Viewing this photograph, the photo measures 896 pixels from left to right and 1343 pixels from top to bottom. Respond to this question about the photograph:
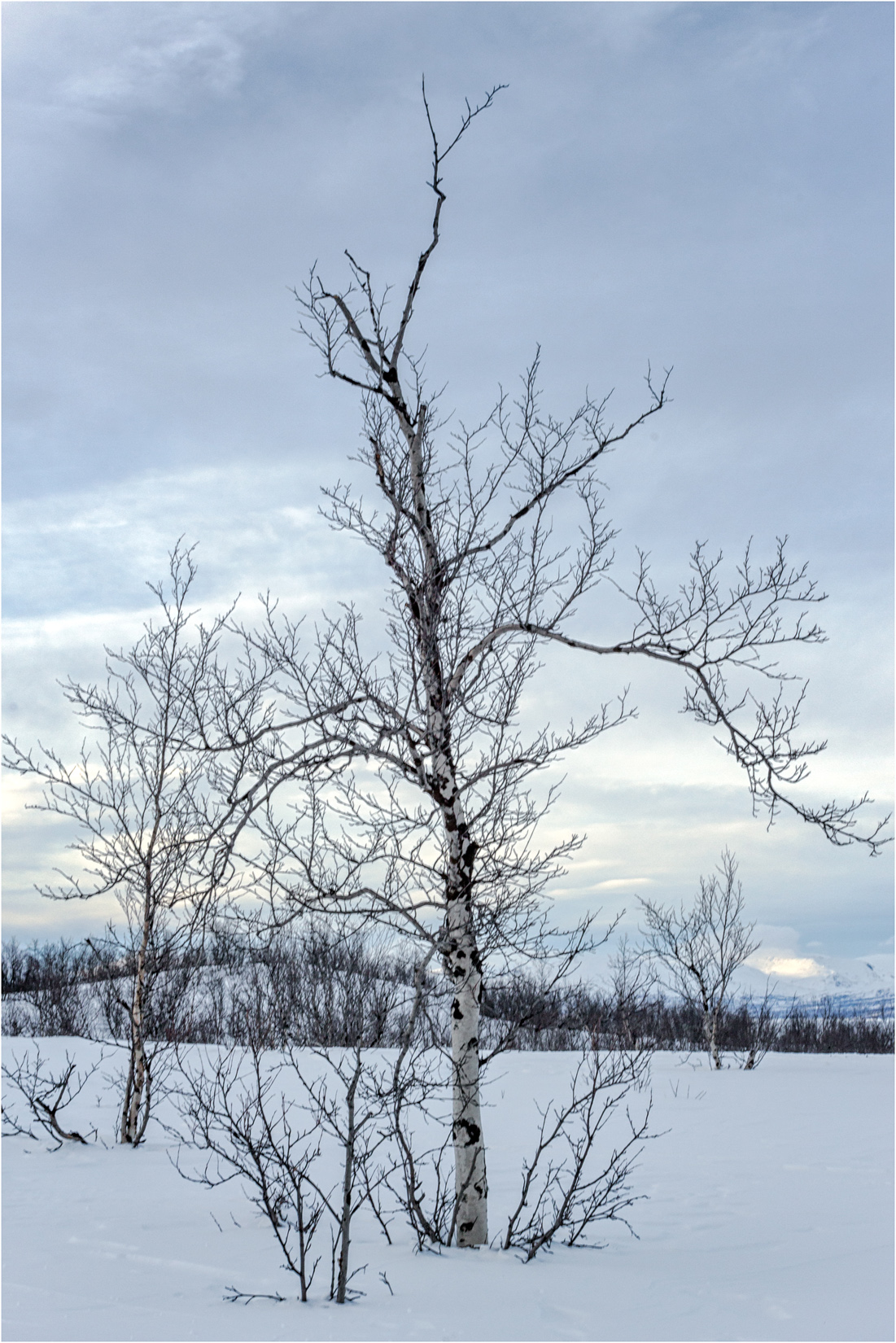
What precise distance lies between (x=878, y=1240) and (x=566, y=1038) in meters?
33.3

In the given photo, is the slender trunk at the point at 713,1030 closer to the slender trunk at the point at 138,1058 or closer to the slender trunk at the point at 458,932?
the slender trunk at the point at 138,1058

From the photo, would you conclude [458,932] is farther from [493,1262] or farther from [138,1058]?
[138,1058]

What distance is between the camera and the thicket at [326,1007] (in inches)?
325

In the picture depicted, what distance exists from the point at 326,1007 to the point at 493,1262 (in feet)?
15.1

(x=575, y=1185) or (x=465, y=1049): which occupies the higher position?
(x=465, y=1049)

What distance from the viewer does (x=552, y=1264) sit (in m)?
7.03

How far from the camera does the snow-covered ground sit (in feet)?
18.4

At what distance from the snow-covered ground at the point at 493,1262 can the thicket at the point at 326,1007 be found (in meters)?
1.50

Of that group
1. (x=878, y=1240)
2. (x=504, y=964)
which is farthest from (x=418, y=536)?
(x=878, y=1240)

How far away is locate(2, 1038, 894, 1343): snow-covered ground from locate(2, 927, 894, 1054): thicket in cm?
150

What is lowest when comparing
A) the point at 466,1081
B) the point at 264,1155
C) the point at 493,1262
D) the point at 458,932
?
the point at 493,1262

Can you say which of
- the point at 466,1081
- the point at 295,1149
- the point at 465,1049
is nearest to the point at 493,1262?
the point at 466,1081

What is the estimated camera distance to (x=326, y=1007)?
11.2m

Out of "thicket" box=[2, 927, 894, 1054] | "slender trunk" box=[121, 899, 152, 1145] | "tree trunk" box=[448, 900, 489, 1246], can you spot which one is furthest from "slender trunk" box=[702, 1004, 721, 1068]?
"tree trunk" box=[448, 900, 489, 1246]
